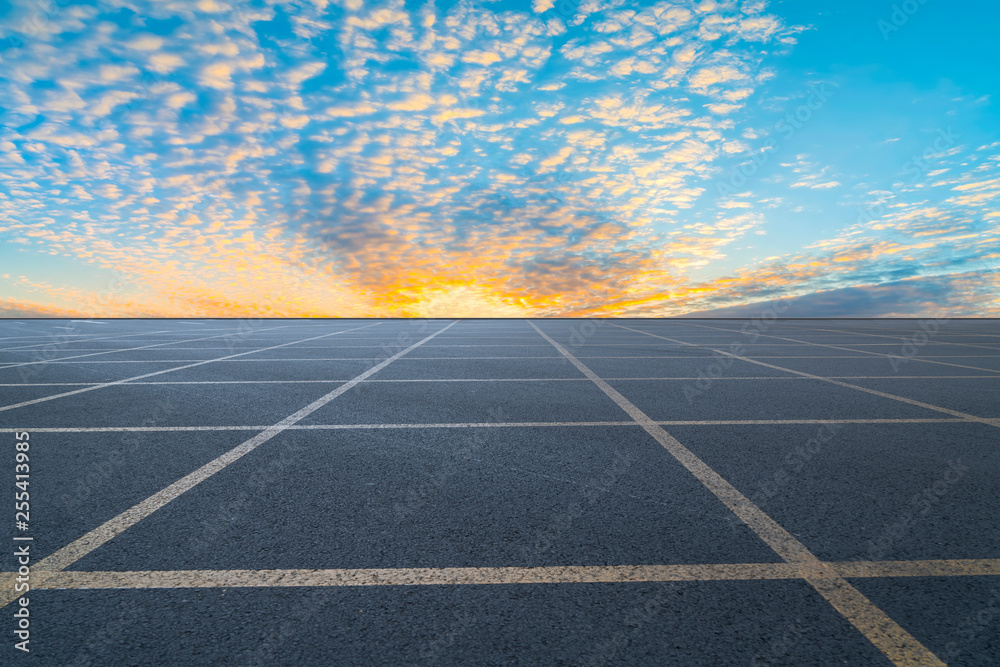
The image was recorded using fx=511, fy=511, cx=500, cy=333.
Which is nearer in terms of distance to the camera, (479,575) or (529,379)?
(479,575)

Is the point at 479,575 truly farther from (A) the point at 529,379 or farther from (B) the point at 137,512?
(A) the point at 529,379

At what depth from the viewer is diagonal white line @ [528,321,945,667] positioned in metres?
Answer: 2.01

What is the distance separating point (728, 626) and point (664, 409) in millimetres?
4409

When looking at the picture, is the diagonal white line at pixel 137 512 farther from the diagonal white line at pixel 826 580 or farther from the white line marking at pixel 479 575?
the diagonal white line at pixel 826 580

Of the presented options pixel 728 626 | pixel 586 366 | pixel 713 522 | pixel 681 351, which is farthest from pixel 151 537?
pixel 681 351

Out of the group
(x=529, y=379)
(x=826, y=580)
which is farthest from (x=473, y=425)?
(x=826, y=580)

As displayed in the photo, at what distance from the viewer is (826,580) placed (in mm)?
2469

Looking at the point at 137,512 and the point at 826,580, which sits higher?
the point at 137,512

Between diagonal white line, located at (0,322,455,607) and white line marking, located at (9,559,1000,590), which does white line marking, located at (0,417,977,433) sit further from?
white line marking, located at (9,559,1000,590)

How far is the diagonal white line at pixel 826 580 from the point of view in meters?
2.01

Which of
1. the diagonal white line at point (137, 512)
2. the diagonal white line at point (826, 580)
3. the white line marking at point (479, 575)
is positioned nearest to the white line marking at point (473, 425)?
the diagonal white line at point (137, 512)

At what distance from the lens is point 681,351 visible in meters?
13.9

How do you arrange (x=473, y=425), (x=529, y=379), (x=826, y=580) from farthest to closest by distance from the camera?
1. (x=529, y=379)
2. (x=473, y=425)
3. (x=826, y=580)

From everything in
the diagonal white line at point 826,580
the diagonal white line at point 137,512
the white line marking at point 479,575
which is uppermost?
the diagonal white line at point 137,512
